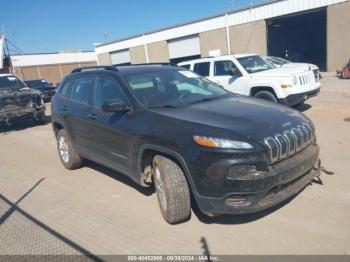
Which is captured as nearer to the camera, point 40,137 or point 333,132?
point 333,132

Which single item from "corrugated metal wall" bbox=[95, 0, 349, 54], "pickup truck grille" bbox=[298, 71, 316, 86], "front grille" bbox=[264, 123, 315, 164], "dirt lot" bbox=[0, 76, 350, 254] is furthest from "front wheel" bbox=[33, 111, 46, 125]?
"corrugated metal wall" bbox=[95, 0, 349, 54]

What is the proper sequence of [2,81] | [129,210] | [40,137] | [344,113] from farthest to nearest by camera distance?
[2,81] < [40,137] < [344,113] < [129,210]

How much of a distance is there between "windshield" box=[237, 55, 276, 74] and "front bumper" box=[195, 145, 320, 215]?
645 cm

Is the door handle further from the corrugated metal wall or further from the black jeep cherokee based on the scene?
the corrugated metal wall

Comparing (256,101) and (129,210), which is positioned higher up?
(256,101)

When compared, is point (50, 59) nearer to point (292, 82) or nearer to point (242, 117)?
point (292, 82)

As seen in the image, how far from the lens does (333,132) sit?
7219 mm

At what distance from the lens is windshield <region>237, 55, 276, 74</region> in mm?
9891

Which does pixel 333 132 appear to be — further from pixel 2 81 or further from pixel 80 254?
pixel 2 81

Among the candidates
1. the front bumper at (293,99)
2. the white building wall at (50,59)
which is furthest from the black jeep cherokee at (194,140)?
the white building wall at (50,59)

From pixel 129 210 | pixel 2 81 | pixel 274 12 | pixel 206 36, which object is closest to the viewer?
pixel 129 210

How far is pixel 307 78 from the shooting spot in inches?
374

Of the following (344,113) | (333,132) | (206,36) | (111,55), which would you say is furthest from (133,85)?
(111,55)

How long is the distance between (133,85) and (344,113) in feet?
21.8
